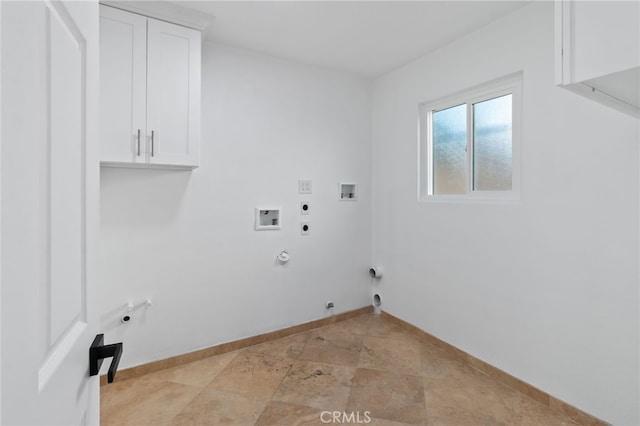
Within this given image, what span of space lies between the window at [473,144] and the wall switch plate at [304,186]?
3.36 feet

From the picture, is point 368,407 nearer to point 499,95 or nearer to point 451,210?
point 451,210

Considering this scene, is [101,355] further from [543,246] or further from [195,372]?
[543,246]

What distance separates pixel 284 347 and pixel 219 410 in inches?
32.7

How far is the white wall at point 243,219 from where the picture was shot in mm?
2205

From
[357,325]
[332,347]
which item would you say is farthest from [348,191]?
[332,347]

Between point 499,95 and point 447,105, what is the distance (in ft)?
1.47

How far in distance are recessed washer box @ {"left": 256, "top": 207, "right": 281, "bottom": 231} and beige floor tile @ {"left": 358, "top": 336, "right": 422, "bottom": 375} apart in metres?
1.26

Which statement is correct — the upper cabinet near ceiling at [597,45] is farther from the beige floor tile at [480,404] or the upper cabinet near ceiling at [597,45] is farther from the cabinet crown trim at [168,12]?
the cabinet crown trim at [168,12]

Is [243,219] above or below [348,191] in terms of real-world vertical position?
below

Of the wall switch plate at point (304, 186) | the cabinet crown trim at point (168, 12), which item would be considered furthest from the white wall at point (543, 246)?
the cabinet crown trim at point (168, 12)

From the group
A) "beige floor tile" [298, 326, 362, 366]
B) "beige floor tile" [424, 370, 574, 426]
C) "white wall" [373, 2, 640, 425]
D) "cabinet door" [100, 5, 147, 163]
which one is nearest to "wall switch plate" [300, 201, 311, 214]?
"white wall" [373, 2, 640, 425]

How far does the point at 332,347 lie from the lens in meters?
2.61

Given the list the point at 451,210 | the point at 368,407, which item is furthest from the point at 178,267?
the point at 451,210

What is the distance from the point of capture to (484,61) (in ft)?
7.44
